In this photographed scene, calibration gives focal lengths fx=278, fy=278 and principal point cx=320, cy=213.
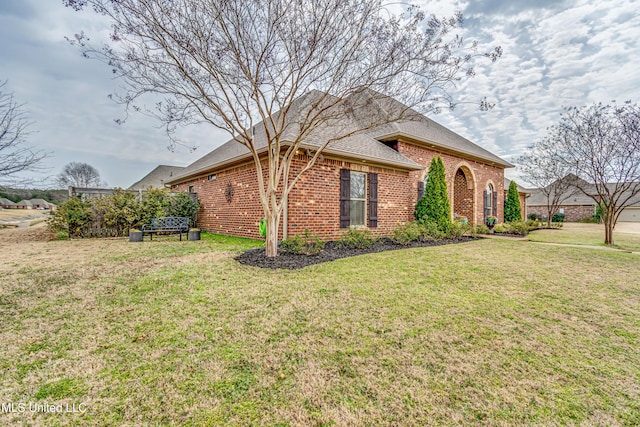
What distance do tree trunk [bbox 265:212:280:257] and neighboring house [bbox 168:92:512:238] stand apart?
1.53 meters

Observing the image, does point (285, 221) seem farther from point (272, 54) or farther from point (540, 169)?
point (540, 169)

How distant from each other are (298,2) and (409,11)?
2261mm

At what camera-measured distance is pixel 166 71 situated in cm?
582

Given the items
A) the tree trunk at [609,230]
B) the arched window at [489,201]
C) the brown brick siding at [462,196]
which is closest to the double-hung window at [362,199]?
the brown brick siding at [462,196]

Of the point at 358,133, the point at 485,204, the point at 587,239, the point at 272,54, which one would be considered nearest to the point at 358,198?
the point at 358,133

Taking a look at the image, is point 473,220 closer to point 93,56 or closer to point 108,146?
point 93,56

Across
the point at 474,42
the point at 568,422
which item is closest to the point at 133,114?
the point at 474,42

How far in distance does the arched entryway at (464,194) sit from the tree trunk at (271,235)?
1181 centimetres

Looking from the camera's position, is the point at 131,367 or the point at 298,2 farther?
the point at 298,2

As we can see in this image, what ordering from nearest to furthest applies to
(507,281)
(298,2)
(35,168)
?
(507,281) → (298,2) → (35,168)

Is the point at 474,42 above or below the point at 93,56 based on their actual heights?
above

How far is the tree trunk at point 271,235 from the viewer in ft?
20.8

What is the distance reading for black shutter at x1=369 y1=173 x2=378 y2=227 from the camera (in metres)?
9.88

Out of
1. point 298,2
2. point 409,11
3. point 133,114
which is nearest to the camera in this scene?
point 298,2
